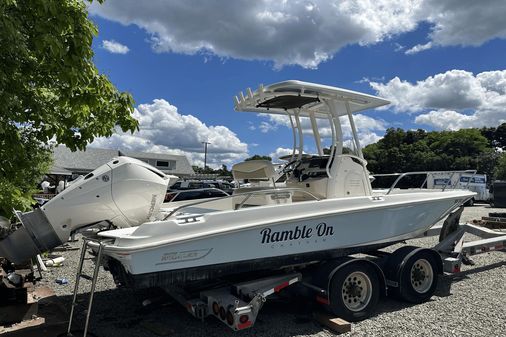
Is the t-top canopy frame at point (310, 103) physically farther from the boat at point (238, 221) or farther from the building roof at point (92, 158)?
the building roof at point (92, 158)

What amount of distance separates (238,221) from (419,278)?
317 cm

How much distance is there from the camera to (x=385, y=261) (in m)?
6.29

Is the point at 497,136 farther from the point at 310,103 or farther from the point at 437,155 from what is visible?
the point at 310,103

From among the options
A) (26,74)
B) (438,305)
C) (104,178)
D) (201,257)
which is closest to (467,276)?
(438,305)

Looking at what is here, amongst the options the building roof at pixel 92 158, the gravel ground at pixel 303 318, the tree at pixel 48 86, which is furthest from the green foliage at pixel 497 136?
the tree at pixel 48 86

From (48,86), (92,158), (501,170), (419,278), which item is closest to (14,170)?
(48,86)

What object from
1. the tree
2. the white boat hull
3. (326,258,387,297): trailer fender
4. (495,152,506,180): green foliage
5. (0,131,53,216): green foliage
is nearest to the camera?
the tree

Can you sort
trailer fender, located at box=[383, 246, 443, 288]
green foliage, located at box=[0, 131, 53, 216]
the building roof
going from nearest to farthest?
1. green foliage, located at box=[0, 131, 53, 216]
2. trailer fender, located at box=[383, 246, 443, 288]
3. the building roof

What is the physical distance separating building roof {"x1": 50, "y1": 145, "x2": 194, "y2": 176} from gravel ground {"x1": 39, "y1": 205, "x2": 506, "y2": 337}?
123 feet

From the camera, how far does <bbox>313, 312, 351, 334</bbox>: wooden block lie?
5057 millimetres

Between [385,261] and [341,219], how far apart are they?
4.40ft

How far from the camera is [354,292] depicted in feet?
18.4

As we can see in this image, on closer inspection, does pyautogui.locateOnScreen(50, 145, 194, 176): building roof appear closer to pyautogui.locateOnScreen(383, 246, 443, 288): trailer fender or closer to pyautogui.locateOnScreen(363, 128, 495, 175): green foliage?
pyautogui.locateOnScreen(363, 128, 495, 175): green foliage

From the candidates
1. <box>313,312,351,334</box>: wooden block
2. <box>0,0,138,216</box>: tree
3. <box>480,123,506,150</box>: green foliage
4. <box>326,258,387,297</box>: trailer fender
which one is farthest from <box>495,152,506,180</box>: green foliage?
<box>0,0,138,216</box>: tree
